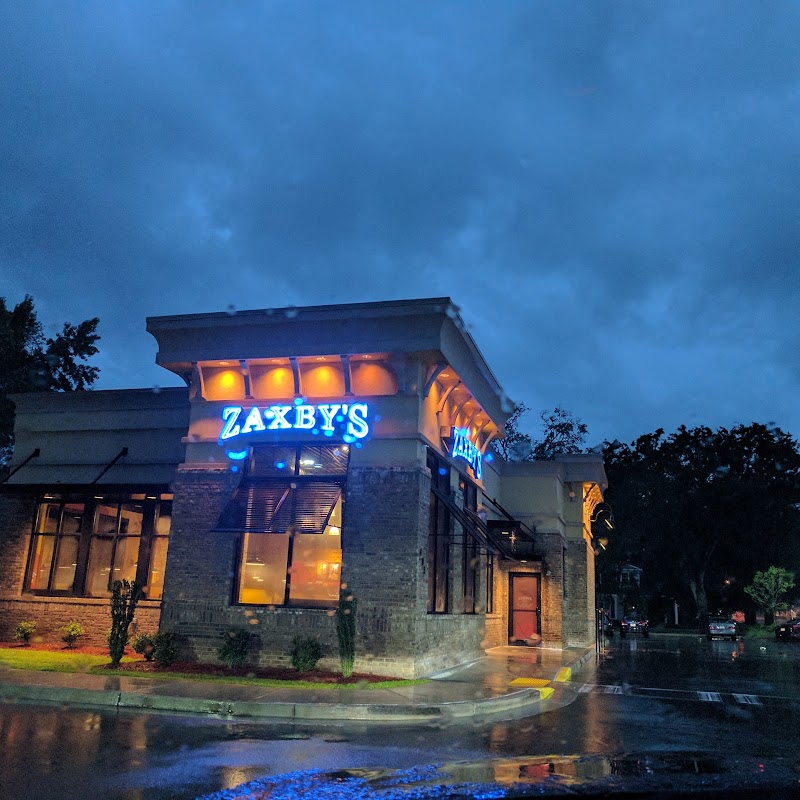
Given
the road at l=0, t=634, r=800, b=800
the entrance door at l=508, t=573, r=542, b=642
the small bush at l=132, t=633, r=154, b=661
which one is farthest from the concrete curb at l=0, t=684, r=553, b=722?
the entrance door at l=508, t=573, r=542, b=642

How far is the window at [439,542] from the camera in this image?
18484 millimetres

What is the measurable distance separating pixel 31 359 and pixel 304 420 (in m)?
22.6

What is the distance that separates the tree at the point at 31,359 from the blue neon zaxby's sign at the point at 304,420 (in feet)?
50.4

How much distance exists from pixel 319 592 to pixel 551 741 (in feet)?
25.7

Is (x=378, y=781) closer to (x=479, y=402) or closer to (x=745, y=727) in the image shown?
(x=745, y=727)

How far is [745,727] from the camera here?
12.2 metres

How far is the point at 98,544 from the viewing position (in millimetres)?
20828

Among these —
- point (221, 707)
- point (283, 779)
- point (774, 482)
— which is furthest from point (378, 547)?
point (774, 482)

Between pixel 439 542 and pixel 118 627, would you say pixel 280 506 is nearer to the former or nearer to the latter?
pixel 118 627

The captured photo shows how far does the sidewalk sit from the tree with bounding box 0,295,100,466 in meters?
18.7

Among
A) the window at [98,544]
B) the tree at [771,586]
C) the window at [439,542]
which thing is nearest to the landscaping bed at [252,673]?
the window at [439,542]

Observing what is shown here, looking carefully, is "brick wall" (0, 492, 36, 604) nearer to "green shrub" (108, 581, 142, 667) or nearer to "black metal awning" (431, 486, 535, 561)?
"green shrub" (108, 581, 142, 667)

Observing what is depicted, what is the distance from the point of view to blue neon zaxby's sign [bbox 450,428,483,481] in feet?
66.0

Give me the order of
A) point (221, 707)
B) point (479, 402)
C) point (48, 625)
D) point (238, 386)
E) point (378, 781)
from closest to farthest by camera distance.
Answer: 1. point (378, 781)
2. point (221, 707)
3. point (238, 386)
4. point (48, 625)
5. point (479, 402)
